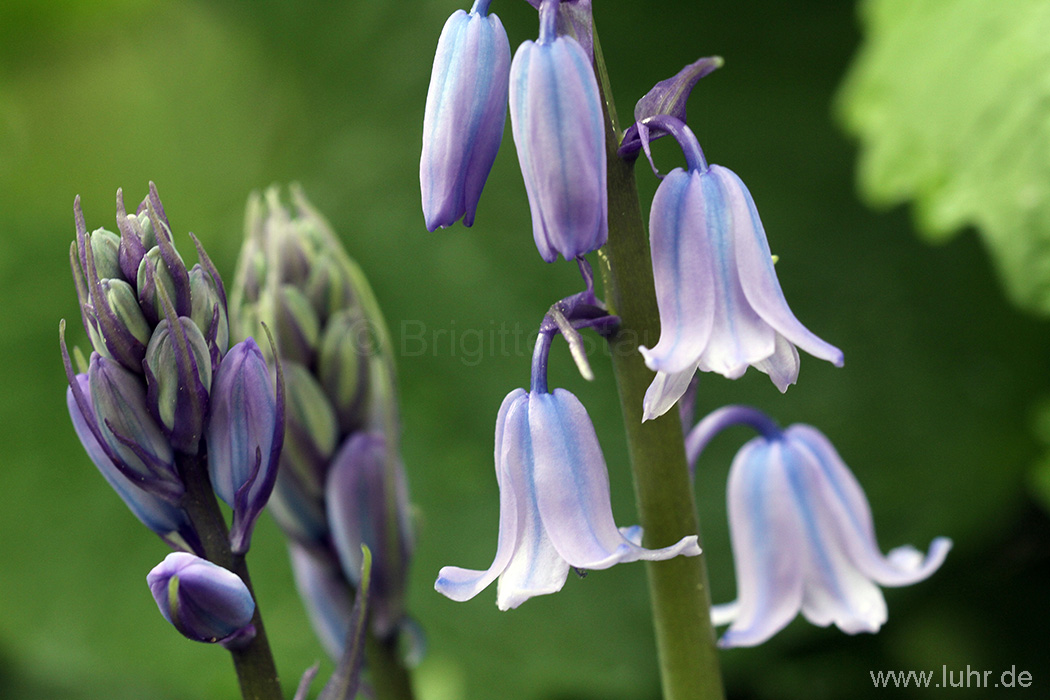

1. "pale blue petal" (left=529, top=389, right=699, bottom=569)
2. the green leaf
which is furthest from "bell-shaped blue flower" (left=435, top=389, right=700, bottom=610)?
the green leaf

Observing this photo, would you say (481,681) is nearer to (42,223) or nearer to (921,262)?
(921,262)

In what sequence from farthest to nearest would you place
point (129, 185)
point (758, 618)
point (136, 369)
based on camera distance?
1. point (129, 185)
2. point (758, 618)
3. point (136, 369)

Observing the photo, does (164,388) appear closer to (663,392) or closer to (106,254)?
(106,254)

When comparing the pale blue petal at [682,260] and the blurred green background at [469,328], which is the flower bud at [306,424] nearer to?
the pale blue petal at [682,260]

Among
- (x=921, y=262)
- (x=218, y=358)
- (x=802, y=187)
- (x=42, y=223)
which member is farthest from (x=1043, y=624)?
(x=42, y=223)

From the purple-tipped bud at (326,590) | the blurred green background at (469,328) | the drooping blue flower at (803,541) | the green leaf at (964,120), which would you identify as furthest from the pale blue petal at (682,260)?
the blurred green background at (469,328)

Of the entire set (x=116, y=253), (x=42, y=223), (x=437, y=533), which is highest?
(x=42, y=223)
